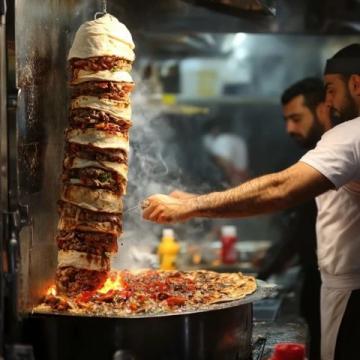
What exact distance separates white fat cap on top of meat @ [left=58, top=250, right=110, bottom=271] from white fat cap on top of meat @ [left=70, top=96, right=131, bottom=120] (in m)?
0.76

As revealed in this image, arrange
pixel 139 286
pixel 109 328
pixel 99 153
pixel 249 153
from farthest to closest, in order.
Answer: pixel 249 153 → pixel 139 286 → pixel 99 153 → pixel 109 328

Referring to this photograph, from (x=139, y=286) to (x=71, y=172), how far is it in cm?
79

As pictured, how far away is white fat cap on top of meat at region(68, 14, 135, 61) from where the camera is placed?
4.05 metres

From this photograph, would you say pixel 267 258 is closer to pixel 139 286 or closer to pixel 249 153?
pixel 249 153

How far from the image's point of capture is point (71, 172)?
4.15 metres

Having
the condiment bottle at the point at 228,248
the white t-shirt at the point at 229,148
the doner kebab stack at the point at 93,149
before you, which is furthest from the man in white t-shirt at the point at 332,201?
the white t-shirt at the point at 229,148

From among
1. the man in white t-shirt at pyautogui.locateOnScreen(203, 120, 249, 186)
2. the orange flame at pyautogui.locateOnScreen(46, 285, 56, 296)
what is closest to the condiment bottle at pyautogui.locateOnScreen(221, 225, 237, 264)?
the man in white t-shirt at pyautogui.locateOnScreen(203, 120, 249, 186)

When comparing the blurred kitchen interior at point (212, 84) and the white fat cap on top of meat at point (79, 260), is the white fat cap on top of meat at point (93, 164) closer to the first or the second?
the white fat cap on top of meat at point (79, 260)

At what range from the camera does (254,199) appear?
429 cm

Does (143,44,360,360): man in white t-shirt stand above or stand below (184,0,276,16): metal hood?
below

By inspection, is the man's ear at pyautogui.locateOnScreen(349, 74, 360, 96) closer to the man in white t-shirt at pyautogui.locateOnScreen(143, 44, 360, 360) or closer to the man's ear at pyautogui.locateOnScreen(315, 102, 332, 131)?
the man in white t-shirt at pyautogui.locateOnScreen(143, 44, 360, 360)

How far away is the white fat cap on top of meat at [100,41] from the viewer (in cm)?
405

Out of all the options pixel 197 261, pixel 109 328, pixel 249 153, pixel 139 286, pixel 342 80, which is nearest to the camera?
pixel 109 328

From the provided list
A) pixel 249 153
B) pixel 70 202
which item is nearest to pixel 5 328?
pixel 70 202
